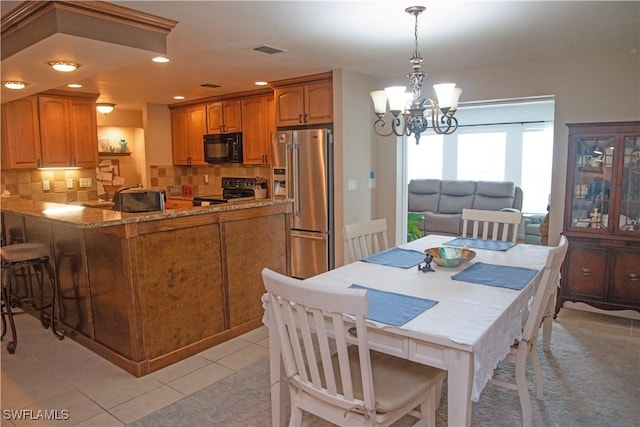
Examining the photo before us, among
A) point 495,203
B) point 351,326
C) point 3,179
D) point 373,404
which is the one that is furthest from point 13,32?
Result: point 495,203

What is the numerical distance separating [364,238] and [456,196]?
486cm

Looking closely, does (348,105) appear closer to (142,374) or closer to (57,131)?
(142,374)

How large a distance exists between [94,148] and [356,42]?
4045mm

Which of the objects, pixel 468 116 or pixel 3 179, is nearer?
pixel 3 179

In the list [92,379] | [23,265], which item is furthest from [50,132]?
[92,379]

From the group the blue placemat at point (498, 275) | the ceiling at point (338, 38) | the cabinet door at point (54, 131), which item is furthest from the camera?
the cabinet door at point (54, 131)

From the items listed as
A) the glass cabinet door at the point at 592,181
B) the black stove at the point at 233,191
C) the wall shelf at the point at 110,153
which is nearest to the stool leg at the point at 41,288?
the black stove at the point at 233,191

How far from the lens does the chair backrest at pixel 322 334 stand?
1.42 m

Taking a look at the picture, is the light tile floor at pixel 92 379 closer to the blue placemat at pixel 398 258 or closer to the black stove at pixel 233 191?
the blue placemat at pixel 398 258

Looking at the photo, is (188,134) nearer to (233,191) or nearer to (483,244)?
(233,191)

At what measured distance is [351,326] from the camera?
185 cm

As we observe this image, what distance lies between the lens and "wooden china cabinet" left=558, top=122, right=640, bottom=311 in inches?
135

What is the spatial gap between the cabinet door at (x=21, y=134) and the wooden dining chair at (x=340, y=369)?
4743 mm

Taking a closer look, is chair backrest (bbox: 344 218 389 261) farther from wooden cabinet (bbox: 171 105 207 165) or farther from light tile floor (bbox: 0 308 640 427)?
wooden cabinet (bbox: 171 105 207 165)
